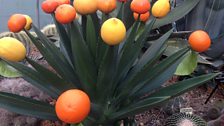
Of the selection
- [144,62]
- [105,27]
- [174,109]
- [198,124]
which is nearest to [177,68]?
[144,62]

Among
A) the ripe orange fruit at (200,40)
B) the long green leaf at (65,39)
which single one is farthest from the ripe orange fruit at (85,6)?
the ripe orange fruit at (200,40)

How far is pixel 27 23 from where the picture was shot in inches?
54.5

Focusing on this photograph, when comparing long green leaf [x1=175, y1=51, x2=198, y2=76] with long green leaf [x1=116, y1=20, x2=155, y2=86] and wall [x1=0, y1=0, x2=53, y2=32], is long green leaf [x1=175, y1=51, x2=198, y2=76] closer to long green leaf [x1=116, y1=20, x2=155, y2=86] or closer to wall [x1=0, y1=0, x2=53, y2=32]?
long green leaf [x1=116, y1=20, x2=155, y2=86]

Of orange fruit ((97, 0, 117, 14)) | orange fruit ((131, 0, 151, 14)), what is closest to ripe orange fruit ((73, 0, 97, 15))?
orange fruit ((97, 0, 117, 14))

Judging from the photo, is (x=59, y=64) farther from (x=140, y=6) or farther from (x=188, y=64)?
(x=188, y=64)

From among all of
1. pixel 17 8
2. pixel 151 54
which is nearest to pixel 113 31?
pixel 151 54

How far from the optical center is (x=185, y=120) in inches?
62.6

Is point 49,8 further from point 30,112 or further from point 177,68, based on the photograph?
point 177,68

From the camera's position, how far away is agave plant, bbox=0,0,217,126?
1266 millimetres

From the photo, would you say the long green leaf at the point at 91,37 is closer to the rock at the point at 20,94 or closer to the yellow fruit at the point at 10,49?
the yellow fruit at the point at 10,49

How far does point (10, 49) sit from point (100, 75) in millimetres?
306

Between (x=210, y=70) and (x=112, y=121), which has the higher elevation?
(x=112, y=121)

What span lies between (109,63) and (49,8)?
267 millimetres

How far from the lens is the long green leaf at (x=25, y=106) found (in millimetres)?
1269
